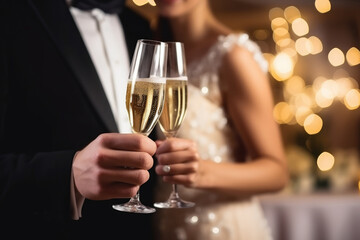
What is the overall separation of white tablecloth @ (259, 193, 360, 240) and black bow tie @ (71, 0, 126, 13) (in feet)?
4.93

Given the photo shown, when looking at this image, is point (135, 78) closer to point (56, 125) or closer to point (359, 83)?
point (56, 125)

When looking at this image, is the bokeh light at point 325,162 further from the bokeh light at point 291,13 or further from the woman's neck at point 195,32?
the woman's neck at point 195,32

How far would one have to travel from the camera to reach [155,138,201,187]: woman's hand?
166cm

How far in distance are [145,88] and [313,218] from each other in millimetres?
2045

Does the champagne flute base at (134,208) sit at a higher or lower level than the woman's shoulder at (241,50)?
lower

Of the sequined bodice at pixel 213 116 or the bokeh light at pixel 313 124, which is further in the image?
the bokeh light at pixel 313 124

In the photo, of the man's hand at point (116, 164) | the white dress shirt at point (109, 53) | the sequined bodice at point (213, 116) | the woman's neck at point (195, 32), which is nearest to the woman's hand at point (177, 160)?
the man's hand at point (116, 164)

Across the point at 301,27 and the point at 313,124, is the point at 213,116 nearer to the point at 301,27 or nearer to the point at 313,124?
the point at 313,124

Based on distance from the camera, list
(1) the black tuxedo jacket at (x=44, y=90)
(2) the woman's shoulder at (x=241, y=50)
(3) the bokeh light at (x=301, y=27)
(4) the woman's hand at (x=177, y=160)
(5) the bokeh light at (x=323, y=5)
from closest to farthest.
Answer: (4) the woman's hand at (x=177, y=160), (1) the black tuxedo jacket at (x=44, y=90), (2) the woman's shoulder at (x=241, y=50), (5) the bokeh light at (x=323, y=5), (3) the bokeh light at (x=301, y=27)

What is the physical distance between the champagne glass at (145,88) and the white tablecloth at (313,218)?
1829 millimetres

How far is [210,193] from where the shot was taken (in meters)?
2.46

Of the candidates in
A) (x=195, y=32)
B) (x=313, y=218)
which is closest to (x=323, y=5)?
(x=313, y=218)

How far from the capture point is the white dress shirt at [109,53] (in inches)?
83.0

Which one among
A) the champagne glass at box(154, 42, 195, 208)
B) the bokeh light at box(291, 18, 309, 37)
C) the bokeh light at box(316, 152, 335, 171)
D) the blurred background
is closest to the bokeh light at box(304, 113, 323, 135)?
the blurred background
